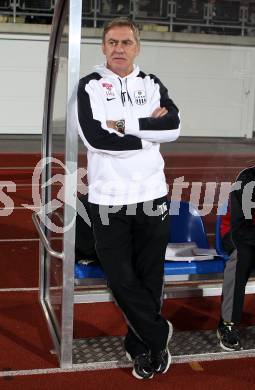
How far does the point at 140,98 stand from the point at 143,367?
56.4 inches

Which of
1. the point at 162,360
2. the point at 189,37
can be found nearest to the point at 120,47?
the point at 162,360

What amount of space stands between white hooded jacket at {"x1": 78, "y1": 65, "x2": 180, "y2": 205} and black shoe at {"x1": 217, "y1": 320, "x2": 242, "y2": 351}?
1.08 meters

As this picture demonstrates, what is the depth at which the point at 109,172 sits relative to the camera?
3.18m

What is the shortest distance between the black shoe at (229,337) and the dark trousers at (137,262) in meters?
0.62

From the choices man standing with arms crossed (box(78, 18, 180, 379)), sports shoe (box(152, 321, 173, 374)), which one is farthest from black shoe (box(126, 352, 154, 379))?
man standing with arms crossed (box(78, 18, 180, 379))

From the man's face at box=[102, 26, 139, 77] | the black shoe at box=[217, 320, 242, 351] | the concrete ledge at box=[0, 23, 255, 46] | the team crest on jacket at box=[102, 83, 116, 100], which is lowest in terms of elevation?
the black shoe at box=[217, 320, 242, 351]

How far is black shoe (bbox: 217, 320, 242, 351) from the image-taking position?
3871mm

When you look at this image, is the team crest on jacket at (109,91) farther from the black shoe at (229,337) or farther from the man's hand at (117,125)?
the black shoe at (229,337)

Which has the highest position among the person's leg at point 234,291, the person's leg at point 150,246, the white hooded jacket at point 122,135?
the white hooded jacket at point 122,135

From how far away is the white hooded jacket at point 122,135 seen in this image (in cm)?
310

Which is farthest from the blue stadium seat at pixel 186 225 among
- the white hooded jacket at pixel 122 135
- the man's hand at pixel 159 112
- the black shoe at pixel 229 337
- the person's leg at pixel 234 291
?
the man's hand at pixel 159 112

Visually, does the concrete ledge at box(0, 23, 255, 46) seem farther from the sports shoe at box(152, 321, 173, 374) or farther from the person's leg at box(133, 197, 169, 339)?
the sports shoe at box(152, 321, 173, 374)

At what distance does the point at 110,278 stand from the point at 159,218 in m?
0.40

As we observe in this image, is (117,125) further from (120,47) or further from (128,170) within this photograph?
(120,47)
